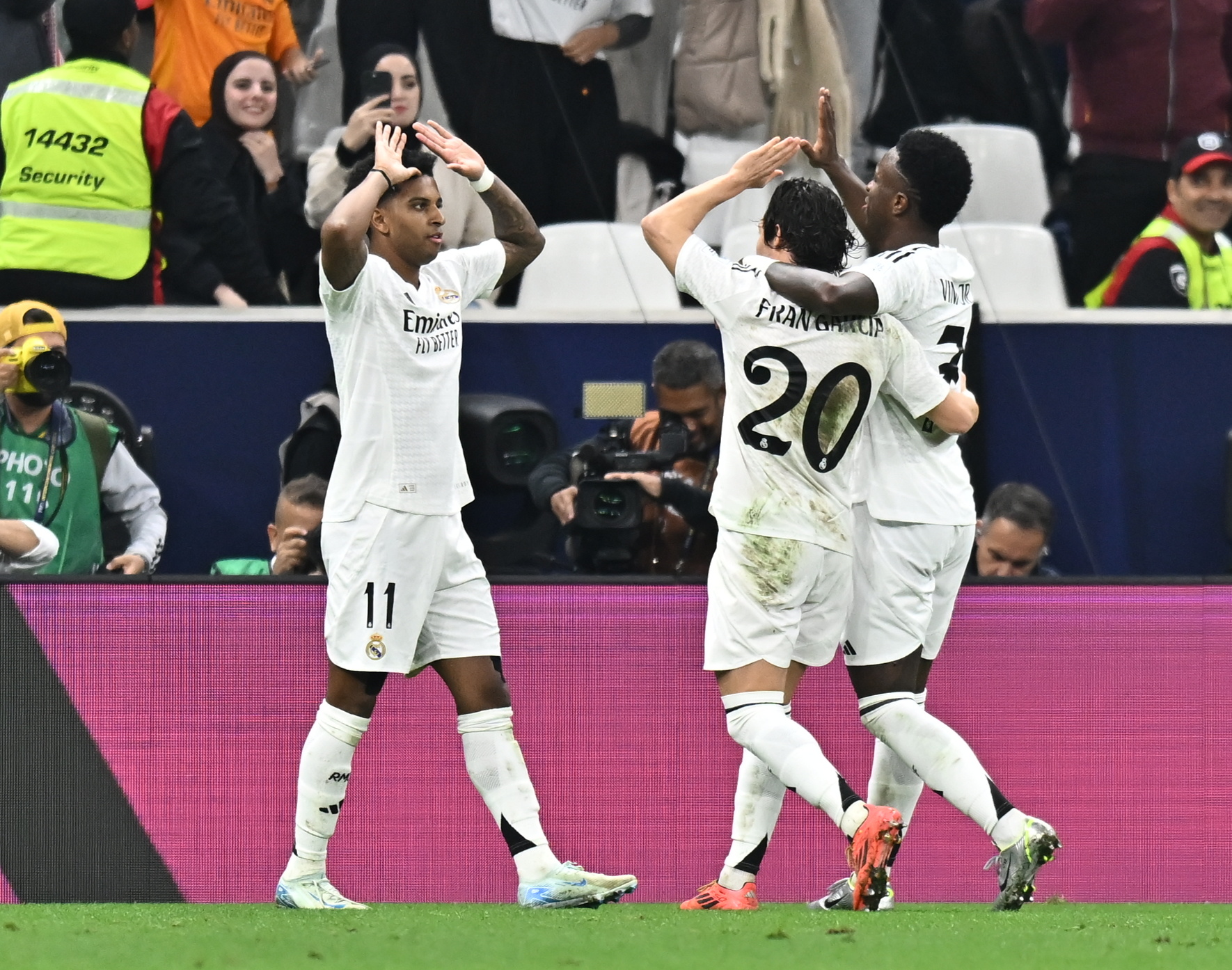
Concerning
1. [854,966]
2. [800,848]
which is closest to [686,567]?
[800,848]

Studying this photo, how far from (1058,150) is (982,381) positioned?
3.31ft

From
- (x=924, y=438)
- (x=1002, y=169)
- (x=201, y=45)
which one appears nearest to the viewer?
(x=924, y=438)

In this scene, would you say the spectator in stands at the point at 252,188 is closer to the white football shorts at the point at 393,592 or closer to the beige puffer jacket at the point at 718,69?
the beige puffer jacket at the point at 718,69

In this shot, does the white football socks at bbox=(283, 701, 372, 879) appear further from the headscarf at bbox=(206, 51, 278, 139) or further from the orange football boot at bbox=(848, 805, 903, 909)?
the headscarf at bbox=(206, 51, 278, 139)

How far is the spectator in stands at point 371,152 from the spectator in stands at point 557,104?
0.74 feet

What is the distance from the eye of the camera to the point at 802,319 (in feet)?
15.9

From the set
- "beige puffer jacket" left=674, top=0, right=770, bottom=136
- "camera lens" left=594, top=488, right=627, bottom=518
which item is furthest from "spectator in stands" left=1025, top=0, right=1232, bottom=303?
"camera lens" left=594, top=488, right=627, bottom=518

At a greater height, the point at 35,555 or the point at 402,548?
the point at 402,548

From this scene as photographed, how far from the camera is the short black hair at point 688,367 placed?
249 inches

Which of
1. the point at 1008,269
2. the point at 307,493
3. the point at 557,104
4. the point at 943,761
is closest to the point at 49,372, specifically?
the point at 307,493

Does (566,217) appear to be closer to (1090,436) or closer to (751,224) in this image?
(751,224)

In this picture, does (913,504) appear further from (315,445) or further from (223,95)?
(223,95)

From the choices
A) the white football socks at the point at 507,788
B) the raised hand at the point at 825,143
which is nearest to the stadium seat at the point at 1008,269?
the raised hand at the point at 825,143

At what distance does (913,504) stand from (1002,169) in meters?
3.05
